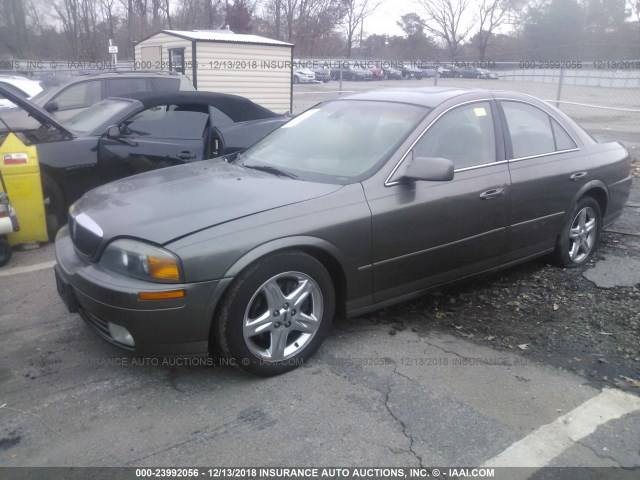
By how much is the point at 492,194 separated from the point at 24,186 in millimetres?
3980

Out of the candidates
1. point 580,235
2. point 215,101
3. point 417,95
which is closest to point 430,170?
point 417,95

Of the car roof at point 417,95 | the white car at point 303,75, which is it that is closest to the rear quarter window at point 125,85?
the car roof at point 417,95

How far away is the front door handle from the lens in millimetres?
4095

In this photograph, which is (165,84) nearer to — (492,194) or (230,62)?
Answer: (230,62)

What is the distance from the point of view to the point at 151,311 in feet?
9.57

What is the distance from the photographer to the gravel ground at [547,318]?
11.8 ft

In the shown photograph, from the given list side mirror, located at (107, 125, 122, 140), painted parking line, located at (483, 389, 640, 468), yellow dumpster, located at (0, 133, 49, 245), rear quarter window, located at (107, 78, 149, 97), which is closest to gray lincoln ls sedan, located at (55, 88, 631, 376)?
painted parking line, located at (483, 389, 640, 468)

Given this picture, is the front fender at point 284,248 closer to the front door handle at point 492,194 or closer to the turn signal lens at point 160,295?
the turn signal lens at point 160,295

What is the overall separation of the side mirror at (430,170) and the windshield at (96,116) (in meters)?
4.08

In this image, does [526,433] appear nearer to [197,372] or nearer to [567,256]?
[197,372]

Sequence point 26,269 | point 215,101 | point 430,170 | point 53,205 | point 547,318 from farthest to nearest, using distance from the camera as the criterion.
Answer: point 215,101 → point 53,205 → point 26,269 → point 547,318 → point 430,170

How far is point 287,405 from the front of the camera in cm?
304

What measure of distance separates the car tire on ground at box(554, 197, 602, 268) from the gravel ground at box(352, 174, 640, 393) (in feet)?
0.33

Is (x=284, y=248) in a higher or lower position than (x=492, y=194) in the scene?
lower
